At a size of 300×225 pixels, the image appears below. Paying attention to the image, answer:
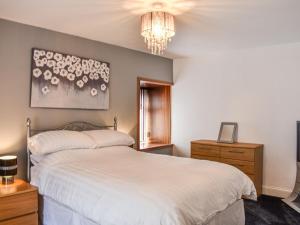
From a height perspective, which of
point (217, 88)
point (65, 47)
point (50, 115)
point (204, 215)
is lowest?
point (204, 215)

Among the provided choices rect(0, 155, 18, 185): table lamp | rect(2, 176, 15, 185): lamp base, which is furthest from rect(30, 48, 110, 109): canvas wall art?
rect(2, 176, 15, 185): lamp base

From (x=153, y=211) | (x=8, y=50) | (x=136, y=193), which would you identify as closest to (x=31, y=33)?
(x=8, y=50)

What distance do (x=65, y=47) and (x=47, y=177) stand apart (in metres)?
1.76

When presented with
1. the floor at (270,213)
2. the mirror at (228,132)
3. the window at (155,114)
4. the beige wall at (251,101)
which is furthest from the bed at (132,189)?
the window at (155,114)

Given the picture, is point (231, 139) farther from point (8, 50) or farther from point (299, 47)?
point (8, 50)

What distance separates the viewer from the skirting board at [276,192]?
4008 millimetres

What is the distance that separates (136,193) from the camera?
6.34ft

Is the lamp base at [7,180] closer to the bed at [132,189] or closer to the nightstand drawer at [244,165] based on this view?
the bed at [132,189]

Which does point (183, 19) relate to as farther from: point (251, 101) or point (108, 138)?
point (251, 101)

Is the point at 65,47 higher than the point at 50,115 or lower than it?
higher

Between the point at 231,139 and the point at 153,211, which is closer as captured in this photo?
the point at 153,211

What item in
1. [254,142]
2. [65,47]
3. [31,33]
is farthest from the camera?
[254,142]

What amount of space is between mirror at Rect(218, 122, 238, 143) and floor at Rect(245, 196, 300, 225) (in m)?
1.02

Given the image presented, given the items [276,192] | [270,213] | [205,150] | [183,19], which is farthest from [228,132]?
[183,19]
